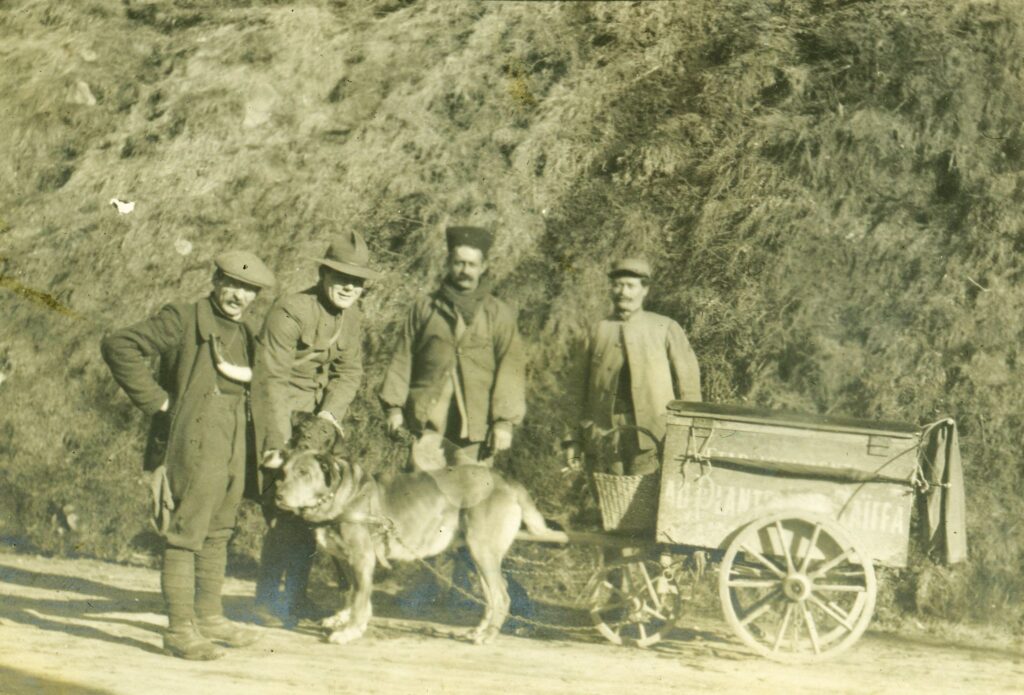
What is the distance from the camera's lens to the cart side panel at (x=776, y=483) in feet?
17.4

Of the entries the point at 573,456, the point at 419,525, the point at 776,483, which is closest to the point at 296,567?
the point at 419,525

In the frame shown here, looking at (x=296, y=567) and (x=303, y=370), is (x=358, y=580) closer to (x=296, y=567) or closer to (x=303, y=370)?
(x=296, y=567)

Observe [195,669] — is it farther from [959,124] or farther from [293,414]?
[959,124]

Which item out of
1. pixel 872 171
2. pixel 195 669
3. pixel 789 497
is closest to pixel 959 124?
pixel 872 171

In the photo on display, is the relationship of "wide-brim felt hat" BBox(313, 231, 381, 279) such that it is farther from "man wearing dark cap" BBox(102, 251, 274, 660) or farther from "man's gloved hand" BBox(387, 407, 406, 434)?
"man's gloved hand" BBox(387, 407, 406, 434)

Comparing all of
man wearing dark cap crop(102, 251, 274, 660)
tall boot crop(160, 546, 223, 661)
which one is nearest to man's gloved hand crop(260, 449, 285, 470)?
man wearing dark cap crop(102, 251, 274, 660)

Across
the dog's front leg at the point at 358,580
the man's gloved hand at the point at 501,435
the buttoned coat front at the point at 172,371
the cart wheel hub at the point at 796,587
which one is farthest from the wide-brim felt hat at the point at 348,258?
the cart wheel hub at the point at 796,587

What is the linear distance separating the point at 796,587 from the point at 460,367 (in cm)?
211

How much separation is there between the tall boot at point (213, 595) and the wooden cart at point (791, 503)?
2179 millimetres

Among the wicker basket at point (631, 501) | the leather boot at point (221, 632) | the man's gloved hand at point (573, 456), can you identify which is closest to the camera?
the leather boot at point (221, 632)

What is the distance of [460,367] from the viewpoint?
611 cm

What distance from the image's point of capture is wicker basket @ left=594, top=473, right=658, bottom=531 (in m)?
5.69

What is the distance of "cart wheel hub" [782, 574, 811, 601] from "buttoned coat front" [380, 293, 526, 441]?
5.50 feet

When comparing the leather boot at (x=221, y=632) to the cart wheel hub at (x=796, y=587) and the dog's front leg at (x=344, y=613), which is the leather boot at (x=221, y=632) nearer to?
the dog's front leg at (x=344, y=613)
